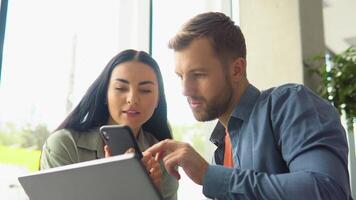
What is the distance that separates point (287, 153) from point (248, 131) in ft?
0.55

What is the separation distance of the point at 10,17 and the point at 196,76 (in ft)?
3.44

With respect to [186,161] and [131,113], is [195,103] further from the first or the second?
[131,113]

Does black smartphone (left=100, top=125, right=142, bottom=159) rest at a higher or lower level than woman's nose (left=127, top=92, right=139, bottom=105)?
lower

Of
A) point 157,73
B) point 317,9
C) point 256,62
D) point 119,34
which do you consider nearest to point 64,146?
point 157,73

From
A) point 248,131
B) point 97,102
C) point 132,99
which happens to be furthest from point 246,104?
point 97,102

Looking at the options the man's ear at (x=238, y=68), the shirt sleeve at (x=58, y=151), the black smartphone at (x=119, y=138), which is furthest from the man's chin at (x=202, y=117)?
the shirt sleeve at (x=58, y=151)

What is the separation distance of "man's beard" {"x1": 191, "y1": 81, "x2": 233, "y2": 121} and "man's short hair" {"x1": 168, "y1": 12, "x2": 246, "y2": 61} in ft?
0.34

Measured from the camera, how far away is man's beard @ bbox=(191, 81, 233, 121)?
3.74 feet

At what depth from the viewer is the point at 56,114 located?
190cm

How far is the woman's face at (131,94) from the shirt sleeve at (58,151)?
0.21m

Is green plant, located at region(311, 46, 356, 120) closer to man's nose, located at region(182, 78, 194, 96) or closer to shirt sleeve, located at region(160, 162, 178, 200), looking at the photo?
shirt sleeve, located at region(160, 162, 178, 200)

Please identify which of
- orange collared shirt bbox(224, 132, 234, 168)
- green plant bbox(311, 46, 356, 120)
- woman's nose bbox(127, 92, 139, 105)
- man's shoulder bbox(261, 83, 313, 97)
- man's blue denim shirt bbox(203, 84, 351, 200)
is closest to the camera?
man's blue denim shirt bbox(203, 84, 351, 200)

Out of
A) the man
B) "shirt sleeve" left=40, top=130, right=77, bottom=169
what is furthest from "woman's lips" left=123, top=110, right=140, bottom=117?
the man

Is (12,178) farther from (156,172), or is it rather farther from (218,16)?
(218,16)
